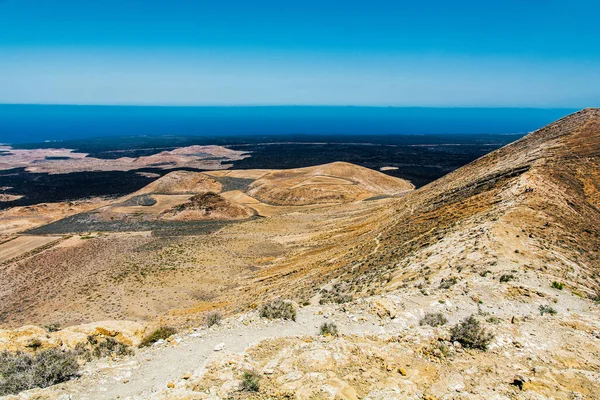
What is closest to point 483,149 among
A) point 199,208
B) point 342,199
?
point 342,199

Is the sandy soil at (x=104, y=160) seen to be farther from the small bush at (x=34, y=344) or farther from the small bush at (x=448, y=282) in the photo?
the small bush at (x=448, y=282)

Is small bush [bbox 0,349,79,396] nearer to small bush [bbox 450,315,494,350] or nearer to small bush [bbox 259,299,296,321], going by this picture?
small bush [bbox 259,299,296,321]

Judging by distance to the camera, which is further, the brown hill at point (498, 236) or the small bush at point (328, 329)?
the brown hill at point (498, 236)

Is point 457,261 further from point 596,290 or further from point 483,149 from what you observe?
point 483,149

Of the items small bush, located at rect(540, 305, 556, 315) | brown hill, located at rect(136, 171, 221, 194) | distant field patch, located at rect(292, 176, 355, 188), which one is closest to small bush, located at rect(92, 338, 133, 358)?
small bush, located at rect(540, 305, 556, 315)

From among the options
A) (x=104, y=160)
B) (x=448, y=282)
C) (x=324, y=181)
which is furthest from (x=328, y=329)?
(x=104, y=160)

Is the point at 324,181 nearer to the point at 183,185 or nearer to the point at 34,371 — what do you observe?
the point at 183,185

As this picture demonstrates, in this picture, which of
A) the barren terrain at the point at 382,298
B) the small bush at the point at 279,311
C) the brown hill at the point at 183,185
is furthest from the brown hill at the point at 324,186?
the small bush at the point at 279,311
